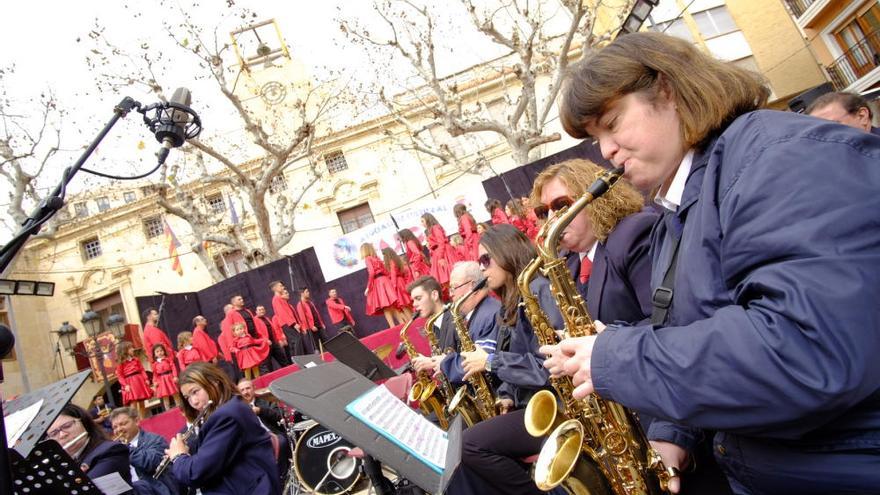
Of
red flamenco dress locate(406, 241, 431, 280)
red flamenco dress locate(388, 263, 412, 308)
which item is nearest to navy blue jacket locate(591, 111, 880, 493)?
red flamenco dress locate(388, 263, 412, 308)

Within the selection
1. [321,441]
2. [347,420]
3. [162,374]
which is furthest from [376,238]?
[347,420]

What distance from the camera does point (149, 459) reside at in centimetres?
457

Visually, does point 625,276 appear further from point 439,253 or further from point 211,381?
point 439,253

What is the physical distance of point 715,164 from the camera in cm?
131

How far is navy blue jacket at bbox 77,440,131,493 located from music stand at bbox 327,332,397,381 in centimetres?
173

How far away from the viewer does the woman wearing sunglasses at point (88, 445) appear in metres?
3.65

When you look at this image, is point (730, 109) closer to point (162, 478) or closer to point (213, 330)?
point (162, 478)

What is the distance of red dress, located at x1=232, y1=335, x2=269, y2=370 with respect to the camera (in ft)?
37.5

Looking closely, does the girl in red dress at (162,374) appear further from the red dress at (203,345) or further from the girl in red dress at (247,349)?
the girl in red dress at (247,349)

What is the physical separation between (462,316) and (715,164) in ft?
10.8

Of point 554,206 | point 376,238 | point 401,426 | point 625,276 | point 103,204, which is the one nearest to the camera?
point 401,426

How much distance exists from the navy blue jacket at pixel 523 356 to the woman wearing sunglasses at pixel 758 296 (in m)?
1.44

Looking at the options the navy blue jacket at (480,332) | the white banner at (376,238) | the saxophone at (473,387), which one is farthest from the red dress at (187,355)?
the saxophone at (473,387)

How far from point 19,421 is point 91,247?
27.4 m
